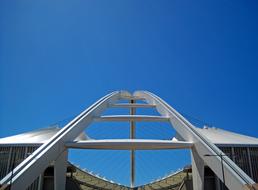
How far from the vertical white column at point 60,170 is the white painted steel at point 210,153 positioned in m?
8.56

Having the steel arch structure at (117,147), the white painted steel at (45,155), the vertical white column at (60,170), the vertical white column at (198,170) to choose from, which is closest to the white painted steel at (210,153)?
the steel arch structure at (117,147)

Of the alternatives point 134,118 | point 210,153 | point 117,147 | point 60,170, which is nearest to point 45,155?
point 60,170

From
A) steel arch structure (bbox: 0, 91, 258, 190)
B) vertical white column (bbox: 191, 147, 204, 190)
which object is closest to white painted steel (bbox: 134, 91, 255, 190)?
steel arch structure (bbox: 0, 91, 258, 190)

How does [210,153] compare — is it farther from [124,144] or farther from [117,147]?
[117,147]

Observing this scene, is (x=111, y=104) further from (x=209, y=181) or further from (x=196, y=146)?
(x=196, y=146)

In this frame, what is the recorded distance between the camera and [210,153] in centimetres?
1642

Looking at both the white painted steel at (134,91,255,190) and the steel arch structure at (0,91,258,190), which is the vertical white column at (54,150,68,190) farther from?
the white painted steel at (134,91,255,190)

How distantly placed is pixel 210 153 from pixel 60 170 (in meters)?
9.92

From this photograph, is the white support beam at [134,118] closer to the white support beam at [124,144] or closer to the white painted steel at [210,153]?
the white painted steel at [210,153]

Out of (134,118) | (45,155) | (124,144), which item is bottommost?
(45,155)

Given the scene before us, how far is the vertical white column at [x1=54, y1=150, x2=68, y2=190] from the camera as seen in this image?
62.3ft

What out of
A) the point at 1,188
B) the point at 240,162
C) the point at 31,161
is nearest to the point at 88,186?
the point at 240,162

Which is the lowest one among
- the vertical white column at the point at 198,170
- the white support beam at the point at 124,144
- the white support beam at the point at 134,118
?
the vertical white column at the point at 198,170

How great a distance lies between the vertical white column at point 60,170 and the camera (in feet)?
62.3
